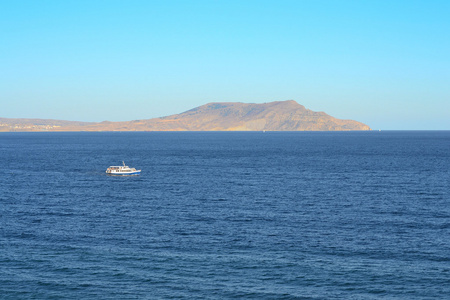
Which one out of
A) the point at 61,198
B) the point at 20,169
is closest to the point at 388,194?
the point at 61,198

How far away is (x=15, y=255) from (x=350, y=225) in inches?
1710

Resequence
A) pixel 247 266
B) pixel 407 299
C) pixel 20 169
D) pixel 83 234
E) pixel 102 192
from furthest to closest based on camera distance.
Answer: pixel 20 169 < pixel 102 192 < pixel 83 234 < pixel 247 266 < pixel 407 299

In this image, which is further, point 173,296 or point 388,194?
point 388,194

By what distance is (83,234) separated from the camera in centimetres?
6438

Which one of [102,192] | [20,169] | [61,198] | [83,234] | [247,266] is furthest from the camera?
[20,169]

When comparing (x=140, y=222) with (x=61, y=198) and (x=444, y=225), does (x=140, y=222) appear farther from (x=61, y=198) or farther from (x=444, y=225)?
(x=444, y=225)

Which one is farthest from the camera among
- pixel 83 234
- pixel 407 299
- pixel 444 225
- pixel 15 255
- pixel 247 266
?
pixel 444 225

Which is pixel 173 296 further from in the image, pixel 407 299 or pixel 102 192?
pixel 102 192

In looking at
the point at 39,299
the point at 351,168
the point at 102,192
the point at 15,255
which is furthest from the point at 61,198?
the point at 351,168

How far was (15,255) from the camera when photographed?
5475cm

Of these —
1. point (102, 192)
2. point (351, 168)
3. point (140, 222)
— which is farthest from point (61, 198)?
point (351, 168)

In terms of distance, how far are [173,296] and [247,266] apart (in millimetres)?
9980

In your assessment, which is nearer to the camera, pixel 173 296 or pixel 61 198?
pixel 173 296

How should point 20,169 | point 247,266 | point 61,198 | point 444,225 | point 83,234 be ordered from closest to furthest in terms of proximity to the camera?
point 247,266, point 83,234, point 444,225, point 61,198, point 20,169
